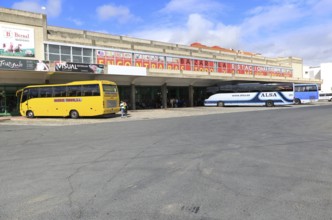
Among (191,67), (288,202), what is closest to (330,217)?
(288,202)

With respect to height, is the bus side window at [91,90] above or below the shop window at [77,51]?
below

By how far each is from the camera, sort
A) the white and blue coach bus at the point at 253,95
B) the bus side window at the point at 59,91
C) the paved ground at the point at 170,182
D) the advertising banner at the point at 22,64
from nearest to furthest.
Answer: the paved ground at the point at 170,182, the advertising banner at the point at 22,64, the bus side window at the point at 59,91, the white and blue coach bus at the point at 253,95

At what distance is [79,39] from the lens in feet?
113

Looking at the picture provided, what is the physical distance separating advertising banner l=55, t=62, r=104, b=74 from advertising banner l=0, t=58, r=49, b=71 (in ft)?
3.77

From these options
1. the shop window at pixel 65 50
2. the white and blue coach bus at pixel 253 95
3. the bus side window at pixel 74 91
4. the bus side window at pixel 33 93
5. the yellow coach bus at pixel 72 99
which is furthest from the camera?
the white and blue coach bus at pixel 253 95

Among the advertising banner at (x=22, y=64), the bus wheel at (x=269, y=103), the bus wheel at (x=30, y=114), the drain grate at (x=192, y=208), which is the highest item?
the advertising banner at (x=22, y=64)

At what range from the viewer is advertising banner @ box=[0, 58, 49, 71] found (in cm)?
2556

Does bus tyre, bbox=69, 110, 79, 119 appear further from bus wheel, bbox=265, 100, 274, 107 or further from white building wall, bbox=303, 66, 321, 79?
white building wall, bbox=303, 66, 321, 79

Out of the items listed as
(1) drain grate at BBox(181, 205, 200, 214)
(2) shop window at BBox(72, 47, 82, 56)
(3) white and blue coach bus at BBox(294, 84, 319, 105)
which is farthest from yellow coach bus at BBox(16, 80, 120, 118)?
(3) white and blue coach bus at BBox(294, 84, 319, 105)

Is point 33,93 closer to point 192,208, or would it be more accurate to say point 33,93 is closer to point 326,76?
point 192,208

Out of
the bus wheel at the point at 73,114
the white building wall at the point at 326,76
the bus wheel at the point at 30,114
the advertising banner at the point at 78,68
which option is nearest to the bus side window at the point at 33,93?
the bus wheel at the point at 30,114

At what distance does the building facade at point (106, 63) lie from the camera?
95.2ft

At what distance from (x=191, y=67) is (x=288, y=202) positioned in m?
43.1

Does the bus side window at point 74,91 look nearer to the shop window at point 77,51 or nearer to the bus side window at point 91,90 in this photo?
the bus side window at point 91,90
